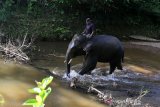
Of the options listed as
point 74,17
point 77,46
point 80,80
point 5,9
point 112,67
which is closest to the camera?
point 80,80

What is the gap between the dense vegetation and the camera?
48.4ft

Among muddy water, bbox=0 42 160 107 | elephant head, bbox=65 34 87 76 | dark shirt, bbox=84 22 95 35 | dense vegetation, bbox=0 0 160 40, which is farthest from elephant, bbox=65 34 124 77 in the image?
dense vegetation, bbox=0 0 160 40

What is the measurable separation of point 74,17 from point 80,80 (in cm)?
753

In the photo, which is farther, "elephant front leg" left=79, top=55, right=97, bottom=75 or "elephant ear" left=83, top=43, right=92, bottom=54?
"elephant front leg" left=79, top=55, right=97, bottom=75

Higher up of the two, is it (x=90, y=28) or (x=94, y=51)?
(x=90, y=28)

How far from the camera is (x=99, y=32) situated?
16078mm

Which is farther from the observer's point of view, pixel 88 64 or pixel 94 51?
pixel 94 51

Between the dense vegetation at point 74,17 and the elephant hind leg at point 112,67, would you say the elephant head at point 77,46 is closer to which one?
the elephant hind leg at point 112,67

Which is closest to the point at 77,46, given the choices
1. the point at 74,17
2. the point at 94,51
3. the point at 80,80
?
the point at 94,51

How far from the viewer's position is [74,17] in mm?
16422

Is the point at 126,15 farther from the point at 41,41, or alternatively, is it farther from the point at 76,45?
the point at 76,45

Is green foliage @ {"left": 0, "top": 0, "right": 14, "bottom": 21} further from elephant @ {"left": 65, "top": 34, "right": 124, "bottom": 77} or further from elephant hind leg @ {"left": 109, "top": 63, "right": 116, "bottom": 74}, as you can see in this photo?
elephant hind leg @ {"left": 109, "top": 63, "right": 116, "bottom": 74}

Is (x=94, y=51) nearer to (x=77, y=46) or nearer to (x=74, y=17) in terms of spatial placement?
(x=77, y=46)

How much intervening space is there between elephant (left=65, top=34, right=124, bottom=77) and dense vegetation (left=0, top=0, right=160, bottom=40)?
4.70 metres
